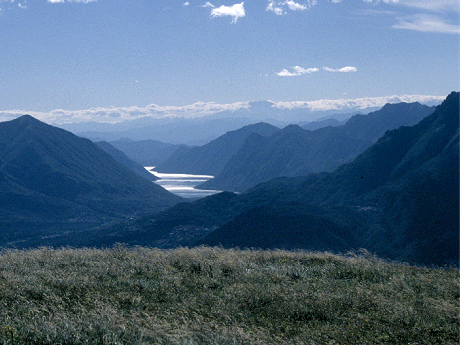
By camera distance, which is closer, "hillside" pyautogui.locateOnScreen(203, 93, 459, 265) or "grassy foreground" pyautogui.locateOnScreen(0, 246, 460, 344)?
"grassy foreground" pyautogui.locateOnScreen(0, 246, 460, 344)

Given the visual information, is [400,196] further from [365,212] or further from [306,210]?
[306,210]

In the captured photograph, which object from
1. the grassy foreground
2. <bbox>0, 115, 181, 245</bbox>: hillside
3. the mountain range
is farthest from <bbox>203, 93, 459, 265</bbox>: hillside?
<bbox>0, 115, 181, 245</bbox>: hillside

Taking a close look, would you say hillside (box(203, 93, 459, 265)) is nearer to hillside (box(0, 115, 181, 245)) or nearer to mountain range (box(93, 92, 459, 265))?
mountain range (box(93, 92, 459, 265))

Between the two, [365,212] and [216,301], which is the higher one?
[216,301]

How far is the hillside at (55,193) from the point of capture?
134 meters

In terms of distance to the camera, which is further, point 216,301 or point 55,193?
point 55,193

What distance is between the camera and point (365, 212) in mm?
79625

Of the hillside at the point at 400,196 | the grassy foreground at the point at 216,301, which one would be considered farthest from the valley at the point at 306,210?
the grassy foreground at the point at 216,301

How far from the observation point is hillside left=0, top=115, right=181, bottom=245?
134 meters

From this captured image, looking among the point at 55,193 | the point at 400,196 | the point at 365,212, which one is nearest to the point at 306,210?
the point at 365,212

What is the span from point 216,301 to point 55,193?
175 meters

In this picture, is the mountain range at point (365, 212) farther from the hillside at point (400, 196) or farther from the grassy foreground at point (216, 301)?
the grassy foreground at point (216, 301)

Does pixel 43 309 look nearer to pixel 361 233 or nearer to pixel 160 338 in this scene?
pixel 160 338

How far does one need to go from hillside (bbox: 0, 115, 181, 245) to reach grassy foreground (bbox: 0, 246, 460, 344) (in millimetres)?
116537
